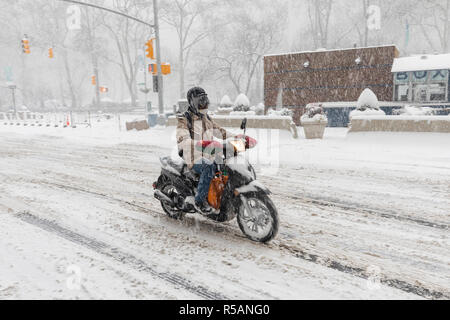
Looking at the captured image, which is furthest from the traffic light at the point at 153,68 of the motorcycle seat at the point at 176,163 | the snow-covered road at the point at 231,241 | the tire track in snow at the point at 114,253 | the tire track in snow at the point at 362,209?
the motorcycle seat at the point at 176,163

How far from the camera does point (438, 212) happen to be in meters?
5.29

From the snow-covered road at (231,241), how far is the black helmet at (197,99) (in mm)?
1635

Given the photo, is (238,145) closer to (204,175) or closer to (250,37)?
(204,175)

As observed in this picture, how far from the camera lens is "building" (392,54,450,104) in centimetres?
1873

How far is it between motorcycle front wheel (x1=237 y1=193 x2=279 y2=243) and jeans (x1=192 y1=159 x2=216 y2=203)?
1.51 feet

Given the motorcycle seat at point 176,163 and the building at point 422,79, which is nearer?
the motorcycle seat at point 176,163

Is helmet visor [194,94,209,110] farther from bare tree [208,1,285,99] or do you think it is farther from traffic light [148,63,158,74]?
bare tree [208,1,285,99]

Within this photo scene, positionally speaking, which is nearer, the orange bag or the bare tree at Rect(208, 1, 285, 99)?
the orange bag

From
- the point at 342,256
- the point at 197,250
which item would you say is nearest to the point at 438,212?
the point at 342,256

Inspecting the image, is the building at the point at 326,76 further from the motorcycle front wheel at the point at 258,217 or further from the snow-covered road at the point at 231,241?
the motorcycle front wheel at the point at 258,217

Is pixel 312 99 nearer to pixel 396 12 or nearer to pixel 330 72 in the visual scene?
pixel 330 72

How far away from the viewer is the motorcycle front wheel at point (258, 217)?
13.4 ft

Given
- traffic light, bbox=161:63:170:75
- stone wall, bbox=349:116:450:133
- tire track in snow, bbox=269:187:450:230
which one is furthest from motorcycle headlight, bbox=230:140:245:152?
traffic light, bbox=161:63:170:75

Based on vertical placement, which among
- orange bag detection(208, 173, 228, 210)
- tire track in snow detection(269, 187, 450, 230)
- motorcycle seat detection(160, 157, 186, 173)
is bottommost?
tire track in snow detection(269, 187, 450, 230)
